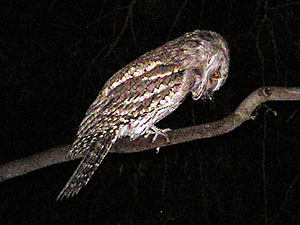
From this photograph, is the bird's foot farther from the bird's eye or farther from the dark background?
the dark background

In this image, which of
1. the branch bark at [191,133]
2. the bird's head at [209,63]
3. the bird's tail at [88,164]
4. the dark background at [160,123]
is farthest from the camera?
the dark background at [160,123]

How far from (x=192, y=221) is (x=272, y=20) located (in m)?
1.51

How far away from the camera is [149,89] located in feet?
6.21

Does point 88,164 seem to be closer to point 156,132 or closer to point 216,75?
point 156,132

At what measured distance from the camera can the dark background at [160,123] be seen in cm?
258

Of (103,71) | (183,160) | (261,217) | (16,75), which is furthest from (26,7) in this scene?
(261,217)

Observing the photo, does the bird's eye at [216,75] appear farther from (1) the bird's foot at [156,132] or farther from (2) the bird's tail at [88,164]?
(2) the bird's tail at [88,164]

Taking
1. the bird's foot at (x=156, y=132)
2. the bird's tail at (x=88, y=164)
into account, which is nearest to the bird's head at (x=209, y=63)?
the bird's foot at (x=156, y=132)

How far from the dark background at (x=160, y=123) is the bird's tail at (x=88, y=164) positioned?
30.9 inches

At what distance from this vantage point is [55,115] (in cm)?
265

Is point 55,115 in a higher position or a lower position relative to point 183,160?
higher

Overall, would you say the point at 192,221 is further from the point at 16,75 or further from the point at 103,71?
the point at 16,75

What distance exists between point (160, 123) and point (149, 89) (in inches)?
33.7

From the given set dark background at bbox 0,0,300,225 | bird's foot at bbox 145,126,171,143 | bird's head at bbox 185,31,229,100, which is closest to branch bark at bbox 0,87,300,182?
bird's foot at bbox 145,126,171,143
